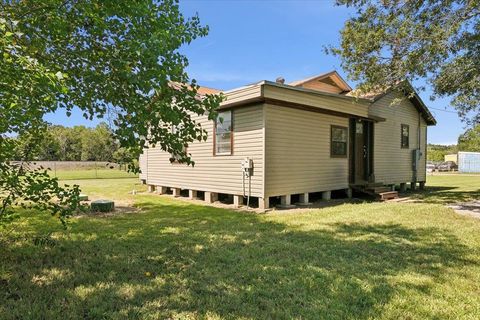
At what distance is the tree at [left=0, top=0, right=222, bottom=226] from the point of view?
283 cm

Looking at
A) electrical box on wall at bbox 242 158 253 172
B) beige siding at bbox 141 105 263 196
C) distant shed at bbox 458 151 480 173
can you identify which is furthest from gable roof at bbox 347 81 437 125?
distant shed at bbox 458 151 480 173

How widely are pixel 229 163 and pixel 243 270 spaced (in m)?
5.78

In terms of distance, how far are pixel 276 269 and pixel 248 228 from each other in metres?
2.38

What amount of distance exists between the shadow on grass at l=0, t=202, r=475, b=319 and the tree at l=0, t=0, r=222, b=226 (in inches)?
46.6

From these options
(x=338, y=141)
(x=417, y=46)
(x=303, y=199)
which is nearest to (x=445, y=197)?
(x=338, y=141)

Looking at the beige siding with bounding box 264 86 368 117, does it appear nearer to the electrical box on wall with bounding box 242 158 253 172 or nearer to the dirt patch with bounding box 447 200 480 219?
the electrical box on wall with bounding box 242 158 253 172

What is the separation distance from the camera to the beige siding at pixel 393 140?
41.0 ft

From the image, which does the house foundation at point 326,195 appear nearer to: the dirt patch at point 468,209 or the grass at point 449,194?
the grass at point 449,194

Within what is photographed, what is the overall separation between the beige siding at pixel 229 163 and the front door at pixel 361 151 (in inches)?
175

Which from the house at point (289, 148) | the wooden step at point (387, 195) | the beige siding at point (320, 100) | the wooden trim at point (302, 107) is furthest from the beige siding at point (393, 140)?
the wooden trim at point (302, 107)

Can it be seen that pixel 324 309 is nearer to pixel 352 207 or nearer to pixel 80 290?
pixel 80 290

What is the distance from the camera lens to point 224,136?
9742 mm

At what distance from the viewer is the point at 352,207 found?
878cm

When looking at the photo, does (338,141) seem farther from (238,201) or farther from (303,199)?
(238,201)
